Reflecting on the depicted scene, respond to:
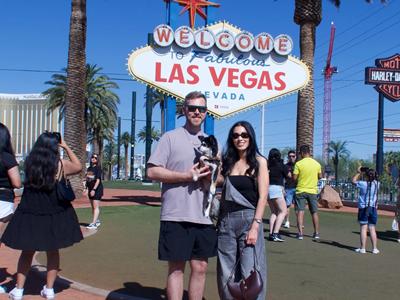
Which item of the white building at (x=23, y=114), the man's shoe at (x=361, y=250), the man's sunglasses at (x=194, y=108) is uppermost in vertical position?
the white building at (x=23, y=114)

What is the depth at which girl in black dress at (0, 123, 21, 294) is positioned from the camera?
18.1ft

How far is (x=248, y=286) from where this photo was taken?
4.17 meters

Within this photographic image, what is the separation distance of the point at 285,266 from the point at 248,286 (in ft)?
11.3

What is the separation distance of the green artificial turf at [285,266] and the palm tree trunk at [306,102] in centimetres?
725

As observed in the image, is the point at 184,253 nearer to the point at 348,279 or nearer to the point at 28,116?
the point at 348,279

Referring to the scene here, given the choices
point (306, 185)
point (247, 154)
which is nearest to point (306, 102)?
point (306, 185)

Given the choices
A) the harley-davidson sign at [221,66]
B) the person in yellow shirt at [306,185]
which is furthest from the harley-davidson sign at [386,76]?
the person in yellow shirt at [306,185]

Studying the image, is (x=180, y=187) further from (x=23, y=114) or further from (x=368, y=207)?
(x=23, y=114)

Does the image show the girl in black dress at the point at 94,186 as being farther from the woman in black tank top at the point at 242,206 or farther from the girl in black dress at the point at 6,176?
the woman in black tank top at the point at 242,206

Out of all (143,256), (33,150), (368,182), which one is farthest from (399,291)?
(33,150)

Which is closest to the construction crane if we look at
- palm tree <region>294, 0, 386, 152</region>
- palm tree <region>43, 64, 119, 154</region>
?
palm tree <region>43, 64, 119, 154</region>

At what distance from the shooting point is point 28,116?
386ft

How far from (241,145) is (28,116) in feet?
394

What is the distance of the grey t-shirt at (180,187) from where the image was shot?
13.9ft
